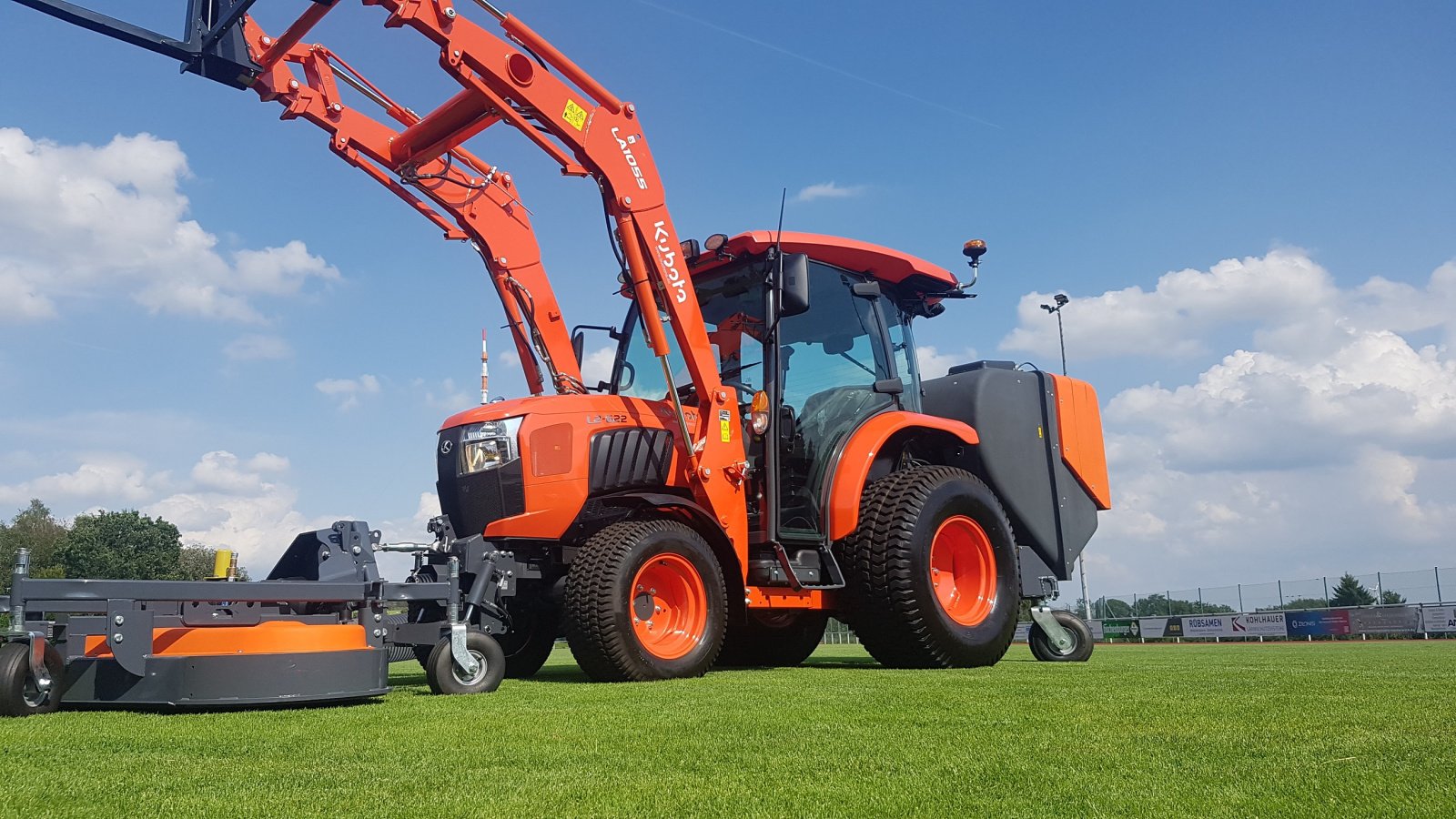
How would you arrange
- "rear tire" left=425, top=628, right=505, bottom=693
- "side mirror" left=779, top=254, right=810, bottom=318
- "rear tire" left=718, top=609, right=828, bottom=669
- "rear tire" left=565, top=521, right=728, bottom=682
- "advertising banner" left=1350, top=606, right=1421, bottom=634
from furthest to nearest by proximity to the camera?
"advertising banner" left=1350, top=606, right=1421, bottom=634, "rear tire" left=718, top=609, right=828, bottom=669, "side mirror" left=779, top=254, right=810, bottom=318, "rear tire" left=565, top=521, right=728, bottom=682, "rear tire" left=425, top=628, right=505, bottom=693

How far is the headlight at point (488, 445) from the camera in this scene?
6.16 m

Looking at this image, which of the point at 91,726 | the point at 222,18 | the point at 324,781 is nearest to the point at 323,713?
the point at 91,726

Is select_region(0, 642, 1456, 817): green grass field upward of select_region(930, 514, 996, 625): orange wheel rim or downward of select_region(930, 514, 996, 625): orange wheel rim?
downward

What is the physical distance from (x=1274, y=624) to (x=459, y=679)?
3147 cm

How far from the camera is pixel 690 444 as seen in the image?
6539mm

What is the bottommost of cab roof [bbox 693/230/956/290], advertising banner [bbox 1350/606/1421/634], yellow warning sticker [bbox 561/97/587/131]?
advertising banner [bbox 1350/606/1421/634]

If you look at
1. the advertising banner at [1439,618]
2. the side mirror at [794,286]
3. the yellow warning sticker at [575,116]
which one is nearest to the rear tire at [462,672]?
the side mirror at [794,286]

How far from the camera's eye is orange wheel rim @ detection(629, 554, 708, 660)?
613 cm

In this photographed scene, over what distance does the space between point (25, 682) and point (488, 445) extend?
2.55 meters

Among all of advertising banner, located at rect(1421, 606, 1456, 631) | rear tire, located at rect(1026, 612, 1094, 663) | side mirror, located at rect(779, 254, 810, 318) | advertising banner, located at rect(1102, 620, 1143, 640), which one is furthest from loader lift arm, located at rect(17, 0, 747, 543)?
advertising banner, located at rect(1102, 620, 1143, 640)

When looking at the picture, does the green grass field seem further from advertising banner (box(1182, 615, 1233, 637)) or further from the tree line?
the tree line

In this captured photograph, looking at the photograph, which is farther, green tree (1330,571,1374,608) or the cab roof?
green tree (1330,571,1374,608)

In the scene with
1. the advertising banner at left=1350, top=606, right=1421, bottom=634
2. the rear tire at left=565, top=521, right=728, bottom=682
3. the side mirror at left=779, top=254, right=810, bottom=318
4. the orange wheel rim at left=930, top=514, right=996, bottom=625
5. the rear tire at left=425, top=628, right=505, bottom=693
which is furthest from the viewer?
the advertising banner at left=1350, top=606, right=1421, bottom=634

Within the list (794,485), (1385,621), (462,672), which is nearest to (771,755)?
(462,672)
